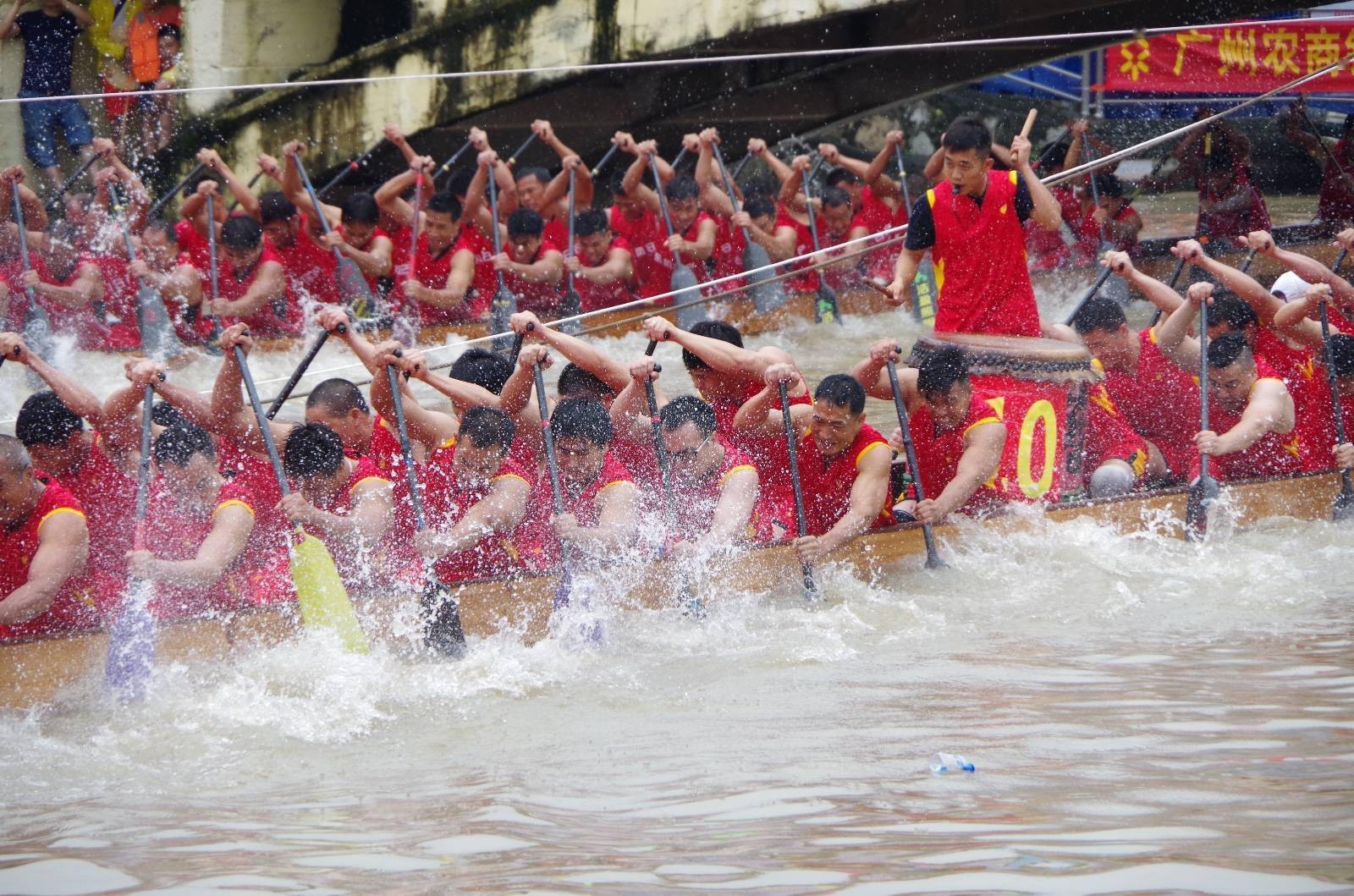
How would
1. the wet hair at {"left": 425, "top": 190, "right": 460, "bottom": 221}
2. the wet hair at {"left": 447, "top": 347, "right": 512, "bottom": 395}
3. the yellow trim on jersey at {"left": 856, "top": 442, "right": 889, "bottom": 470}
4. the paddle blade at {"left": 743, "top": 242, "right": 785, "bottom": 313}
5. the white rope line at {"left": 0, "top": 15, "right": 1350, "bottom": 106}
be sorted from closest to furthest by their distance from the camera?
the yellow trim on jersey at {"left": 856, "top": 442, "right": 889, "bottom": 470}
the wet hair at {"left": 447, "top": 347, "right": 512, "bottom": 395}
the white rope line at {"left": 0, "top": 15, "right": 1350, "bottom": 106}
the wet hair at {"left": 425, "top": 190, "right": 460, "bottom": 221}
the paddle blade at {"left": 743, "top": 242, "right": 785, "bottom": 313}

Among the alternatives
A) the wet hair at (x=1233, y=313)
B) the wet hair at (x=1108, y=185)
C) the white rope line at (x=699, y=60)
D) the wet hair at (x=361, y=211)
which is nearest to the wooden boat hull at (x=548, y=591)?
the wet hair at (x=1233, y=313)

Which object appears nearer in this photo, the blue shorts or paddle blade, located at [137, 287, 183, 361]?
paddle blade, located at [137, 287, 183, 361]

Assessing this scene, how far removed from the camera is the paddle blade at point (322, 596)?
497cm

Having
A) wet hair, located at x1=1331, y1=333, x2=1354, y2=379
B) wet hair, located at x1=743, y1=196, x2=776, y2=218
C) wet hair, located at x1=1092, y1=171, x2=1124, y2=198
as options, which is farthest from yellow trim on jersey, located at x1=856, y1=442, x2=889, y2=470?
wet hair, located at x1=1092, y1=171, x2=1124, y2=198

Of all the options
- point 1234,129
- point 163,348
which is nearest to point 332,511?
point 163,348

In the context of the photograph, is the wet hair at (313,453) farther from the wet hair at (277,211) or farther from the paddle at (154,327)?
the wet hair at (277,211)

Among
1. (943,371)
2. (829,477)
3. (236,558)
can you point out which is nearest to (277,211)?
(236,558)

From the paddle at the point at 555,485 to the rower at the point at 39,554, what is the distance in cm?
142

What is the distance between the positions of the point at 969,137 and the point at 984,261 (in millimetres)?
495

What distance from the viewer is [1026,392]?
598cm

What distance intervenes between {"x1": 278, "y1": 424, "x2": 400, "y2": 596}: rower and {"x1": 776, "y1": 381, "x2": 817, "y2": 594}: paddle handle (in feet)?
4.41

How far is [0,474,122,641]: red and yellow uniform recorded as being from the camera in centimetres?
500

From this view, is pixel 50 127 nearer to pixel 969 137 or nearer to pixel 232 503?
pixel 232 503

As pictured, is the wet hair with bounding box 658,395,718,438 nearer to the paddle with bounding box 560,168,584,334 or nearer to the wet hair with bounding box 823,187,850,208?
the paddle with bounding box 560,168,584,334
